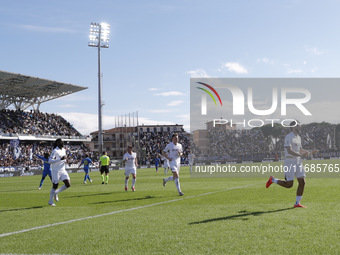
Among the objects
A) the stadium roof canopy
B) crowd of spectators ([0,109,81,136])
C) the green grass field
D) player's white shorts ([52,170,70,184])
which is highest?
the stadium roof canopy

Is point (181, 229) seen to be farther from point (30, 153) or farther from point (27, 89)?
point (27, 89)

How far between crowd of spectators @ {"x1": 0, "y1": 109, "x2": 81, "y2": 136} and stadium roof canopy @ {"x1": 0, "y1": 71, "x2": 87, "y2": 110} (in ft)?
6.17

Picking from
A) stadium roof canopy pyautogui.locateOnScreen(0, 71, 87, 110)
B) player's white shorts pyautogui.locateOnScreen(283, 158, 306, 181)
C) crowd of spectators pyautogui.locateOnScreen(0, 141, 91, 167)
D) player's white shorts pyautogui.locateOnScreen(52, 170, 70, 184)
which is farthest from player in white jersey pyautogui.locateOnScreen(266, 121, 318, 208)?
stadium roof canopy pyautogui.locateOnScreen(0, 71, 87, 110)

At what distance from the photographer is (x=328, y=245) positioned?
598 centimetres

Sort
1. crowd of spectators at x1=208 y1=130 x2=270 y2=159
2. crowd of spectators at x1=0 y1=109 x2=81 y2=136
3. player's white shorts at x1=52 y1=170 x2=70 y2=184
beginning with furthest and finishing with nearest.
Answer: crowd of spectators at x1=208 y1=130 x2=270 y2=159 < crowd of spectators at x1=0 y1=109 x2=81 y2=136 < player's white shorts at x1=52 y1=170 x2=70 y2=184

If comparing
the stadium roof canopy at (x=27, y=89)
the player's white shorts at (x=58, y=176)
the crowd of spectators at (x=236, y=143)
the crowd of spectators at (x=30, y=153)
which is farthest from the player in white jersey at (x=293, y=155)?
the crowd of spectators at (x=236, y=143)

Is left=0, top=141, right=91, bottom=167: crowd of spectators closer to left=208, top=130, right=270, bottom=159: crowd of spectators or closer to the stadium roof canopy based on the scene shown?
the stadium roof canopy

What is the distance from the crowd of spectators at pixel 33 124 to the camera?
60.8 m

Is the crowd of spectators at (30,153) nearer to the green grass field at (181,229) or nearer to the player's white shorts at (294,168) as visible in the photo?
the green grass field at (181,229)

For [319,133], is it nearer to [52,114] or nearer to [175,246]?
[52,114]

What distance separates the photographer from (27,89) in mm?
62562

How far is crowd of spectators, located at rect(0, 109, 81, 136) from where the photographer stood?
200 feet

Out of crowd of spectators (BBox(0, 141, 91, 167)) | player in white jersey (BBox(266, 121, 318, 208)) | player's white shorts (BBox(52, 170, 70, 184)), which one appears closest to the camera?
player in white jersey (BBox(266, 121, 318, 208))

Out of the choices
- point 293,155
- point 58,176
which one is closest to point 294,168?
point 293,155
